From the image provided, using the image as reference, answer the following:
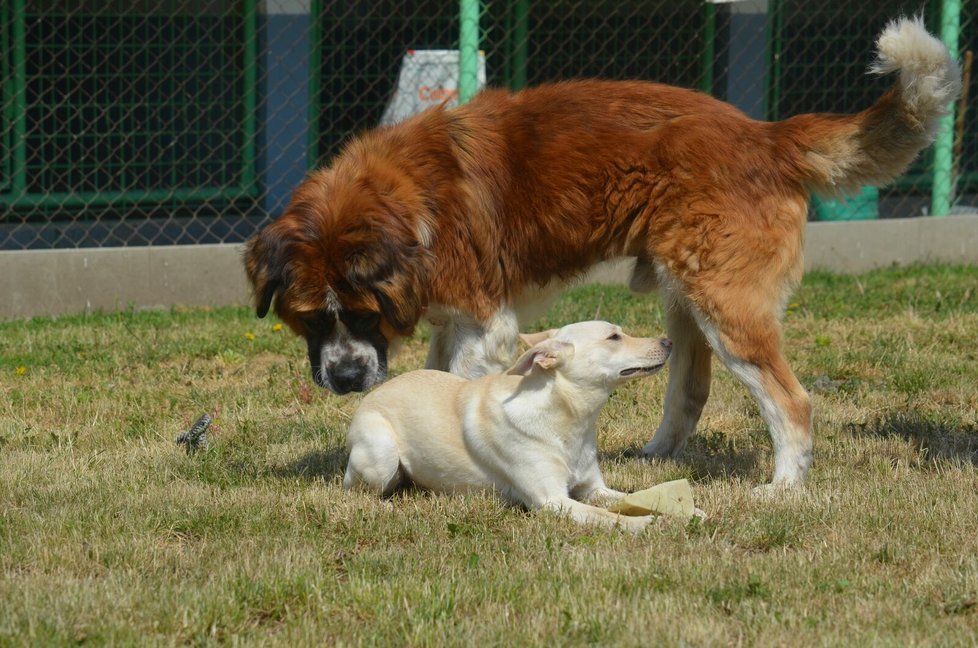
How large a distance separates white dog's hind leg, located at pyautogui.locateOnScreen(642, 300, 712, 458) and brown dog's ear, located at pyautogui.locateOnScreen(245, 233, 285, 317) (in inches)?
69.9

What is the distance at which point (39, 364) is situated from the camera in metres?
7.54

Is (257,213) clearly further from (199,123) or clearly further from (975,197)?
(975,197)

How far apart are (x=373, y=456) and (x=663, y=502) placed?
115cm

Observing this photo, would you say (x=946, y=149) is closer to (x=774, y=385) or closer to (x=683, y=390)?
(x=683, y=390)

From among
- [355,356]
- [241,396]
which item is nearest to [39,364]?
[241,396]

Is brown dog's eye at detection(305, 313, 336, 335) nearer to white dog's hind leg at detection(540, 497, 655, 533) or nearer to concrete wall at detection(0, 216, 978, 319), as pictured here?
white dog's hind leg at detection(540, 497, 655, 533)

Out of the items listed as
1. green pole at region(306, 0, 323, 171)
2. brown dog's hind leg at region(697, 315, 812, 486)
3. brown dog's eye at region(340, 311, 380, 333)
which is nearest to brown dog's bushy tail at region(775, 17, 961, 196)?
brown dog's hind leg at region(697, 315, 812, 486)

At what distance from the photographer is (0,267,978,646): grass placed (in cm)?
366

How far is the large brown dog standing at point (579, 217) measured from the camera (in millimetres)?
5148

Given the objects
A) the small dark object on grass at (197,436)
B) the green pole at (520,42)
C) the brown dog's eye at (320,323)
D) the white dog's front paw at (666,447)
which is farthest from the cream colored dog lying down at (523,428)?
the green pole at (520,42)

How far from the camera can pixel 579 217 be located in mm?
5379

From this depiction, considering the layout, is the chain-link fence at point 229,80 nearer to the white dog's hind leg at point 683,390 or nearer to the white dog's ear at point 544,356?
the white dog's hind leg at point 683,390

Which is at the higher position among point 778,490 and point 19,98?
point 19,98

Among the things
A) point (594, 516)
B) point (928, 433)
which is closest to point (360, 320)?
point (594, 516)
